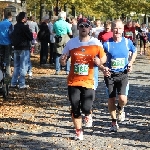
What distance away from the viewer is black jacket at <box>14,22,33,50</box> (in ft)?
41.9

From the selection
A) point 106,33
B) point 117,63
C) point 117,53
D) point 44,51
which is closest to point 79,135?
point 117,63

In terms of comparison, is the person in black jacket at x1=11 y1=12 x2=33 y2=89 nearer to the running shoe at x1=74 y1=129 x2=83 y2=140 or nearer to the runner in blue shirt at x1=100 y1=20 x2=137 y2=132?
the runner in blue shirt at x1=100 y1=20 x2=137 y2=132

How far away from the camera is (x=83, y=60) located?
7.55 meters

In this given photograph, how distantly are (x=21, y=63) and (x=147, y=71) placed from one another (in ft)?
23.4

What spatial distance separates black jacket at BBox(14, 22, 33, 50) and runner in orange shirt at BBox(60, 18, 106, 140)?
207 inches

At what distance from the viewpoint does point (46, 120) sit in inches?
369

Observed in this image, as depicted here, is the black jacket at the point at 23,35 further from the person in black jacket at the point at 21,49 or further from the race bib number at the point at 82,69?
the race bib number at the point at 82,69

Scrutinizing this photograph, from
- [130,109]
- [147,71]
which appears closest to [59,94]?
[130,109]

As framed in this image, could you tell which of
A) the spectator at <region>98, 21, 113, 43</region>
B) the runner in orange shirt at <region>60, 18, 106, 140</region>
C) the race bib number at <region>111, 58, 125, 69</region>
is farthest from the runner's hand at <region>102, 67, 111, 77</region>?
the spectator at <region>98, 21, 113, 43</region>

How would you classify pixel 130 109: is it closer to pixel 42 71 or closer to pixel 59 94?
pixel 59 94

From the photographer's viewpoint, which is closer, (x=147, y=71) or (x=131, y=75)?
(x=131, y=75)

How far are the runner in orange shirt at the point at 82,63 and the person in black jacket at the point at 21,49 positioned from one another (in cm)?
527

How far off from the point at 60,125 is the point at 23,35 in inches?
179

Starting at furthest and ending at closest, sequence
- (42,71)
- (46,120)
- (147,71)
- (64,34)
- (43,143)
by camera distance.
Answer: (147,71) → (42,71) → (64,34) → (46,120) → (43,143)
